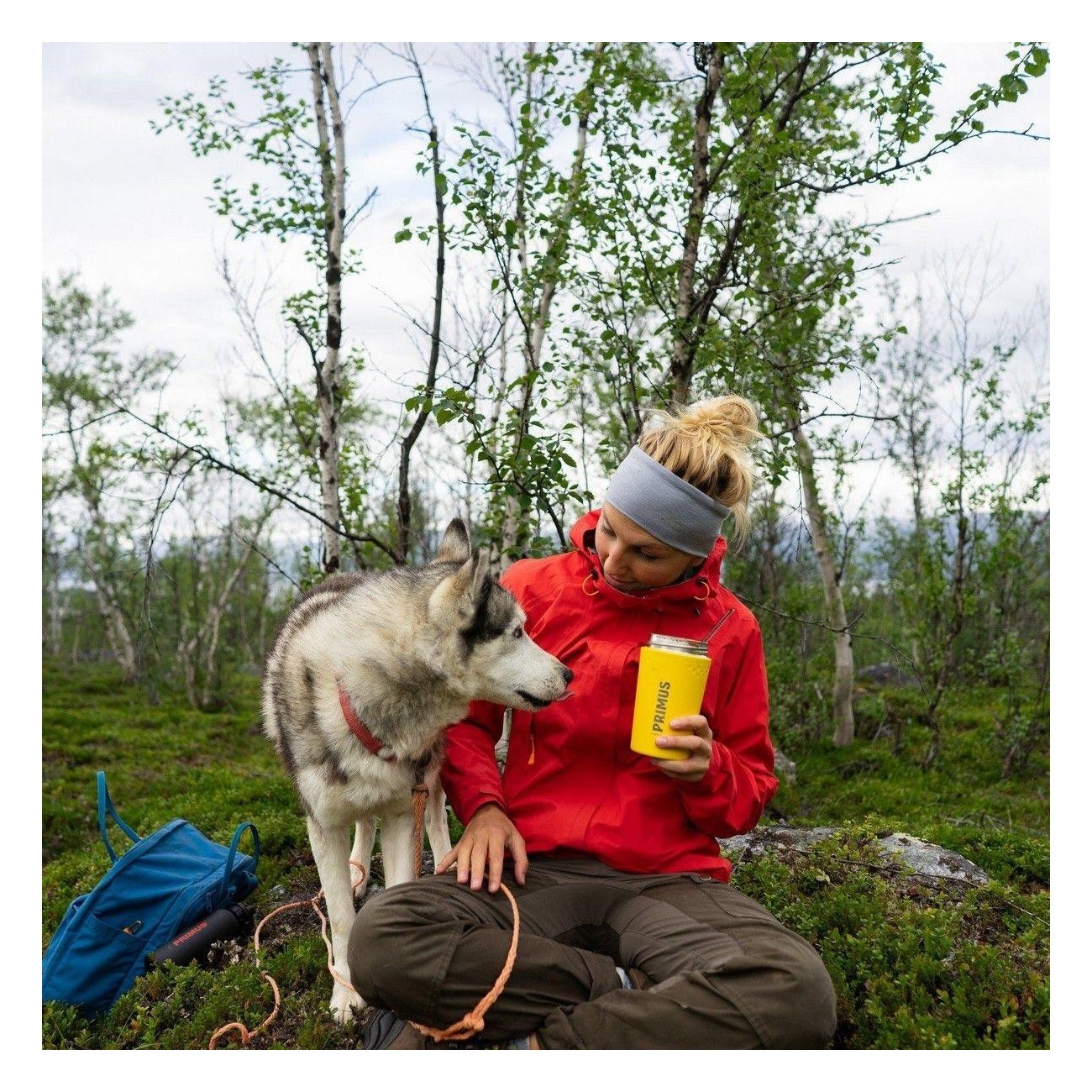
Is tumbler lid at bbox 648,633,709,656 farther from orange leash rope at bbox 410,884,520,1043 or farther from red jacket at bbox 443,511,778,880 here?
orange leash rope at bbox 410,884,520,1043

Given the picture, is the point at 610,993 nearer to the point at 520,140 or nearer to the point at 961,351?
the point at 520,140

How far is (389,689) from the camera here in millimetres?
3299

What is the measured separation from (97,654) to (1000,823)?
25232mm

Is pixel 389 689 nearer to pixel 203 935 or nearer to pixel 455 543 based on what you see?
pixel 455 543

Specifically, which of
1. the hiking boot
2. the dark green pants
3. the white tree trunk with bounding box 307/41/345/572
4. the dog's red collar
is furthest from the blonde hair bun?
the white tree trunk with bounding box 307/41/345/572

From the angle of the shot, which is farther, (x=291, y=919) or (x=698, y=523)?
(x=291, y=919)

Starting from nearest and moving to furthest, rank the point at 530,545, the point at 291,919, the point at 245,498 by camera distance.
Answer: the point at 291,919 → the point at 530,545 → the point at 245,498

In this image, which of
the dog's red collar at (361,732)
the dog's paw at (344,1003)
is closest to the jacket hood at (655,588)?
the dog's red collar at (361,732)

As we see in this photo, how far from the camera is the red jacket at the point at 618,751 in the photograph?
308 centimetres

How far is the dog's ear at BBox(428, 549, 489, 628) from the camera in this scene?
3.05 metres

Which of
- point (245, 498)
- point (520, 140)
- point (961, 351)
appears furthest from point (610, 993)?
point (245, 498)

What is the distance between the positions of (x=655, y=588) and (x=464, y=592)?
747mm

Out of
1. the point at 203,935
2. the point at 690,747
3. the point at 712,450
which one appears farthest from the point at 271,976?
the point at 712,450

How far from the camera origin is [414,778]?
11.3 ft
